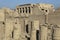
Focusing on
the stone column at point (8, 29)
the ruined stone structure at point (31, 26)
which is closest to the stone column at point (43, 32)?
the ruined stone structure at point (31, 26)

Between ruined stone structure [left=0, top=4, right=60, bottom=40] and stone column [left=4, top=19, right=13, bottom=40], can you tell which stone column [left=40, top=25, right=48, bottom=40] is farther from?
stone column [left=4, top=19, right=13, bottom=40]

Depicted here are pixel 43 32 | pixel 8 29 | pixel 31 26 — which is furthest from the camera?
pixel 31 26

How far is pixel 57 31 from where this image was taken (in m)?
14.3

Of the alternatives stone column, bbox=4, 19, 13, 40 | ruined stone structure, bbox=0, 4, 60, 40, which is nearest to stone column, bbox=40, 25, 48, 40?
ruined stone structure, bbox=0, 4, 60, 40

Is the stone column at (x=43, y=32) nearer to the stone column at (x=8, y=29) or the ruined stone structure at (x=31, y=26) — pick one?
the ruined stone structure at (x=31, y=26)

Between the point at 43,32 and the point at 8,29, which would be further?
the point at 8,29

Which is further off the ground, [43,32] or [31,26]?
[43,32]

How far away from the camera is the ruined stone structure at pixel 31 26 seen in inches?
661

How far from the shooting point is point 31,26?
20.2 m

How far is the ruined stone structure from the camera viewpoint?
16781 millimetres

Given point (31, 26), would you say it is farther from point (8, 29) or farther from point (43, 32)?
point (43, 32)

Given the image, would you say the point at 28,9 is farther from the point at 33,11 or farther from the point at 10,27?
the point at 10,27

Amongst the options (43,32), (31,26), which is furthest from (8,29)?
(31,26)

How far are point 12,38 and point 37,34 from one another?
6.17 feet
